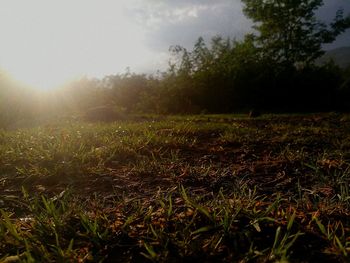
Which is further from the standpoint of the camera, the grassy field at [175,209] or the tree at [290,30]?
the tree at [290,30]

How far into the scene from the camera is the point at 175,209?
9.39ft

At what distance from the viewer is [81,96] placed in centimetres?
2495

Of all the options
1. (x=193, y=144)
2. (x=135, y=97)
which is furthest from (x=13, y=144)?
(x=135, y=97)

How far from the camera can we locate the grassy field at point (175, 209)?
2264mm

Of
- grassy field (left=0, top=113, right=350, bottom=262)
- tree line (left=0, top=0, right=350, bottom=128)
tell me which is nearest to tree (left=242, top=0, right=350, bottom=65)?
tree line (left=0, top=0, right=350, bottom=128)

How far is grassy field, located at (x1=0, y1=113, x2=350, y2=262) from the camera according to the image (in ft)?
7.43

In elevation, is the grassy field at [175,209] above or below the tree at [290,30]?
below

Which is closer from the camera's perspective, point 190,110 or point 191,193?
point 191,193

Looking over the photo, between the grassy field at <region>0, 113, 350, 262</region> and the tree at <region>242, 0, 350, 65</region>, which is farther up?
the tree at <region>242, 0, 350, 65</region>

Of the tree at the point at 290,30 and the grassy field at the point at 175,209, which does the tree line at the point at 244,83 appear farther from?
the grassy field at the point at 175,209

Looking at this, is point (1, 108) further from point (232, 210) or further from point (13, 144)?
point (232, 210)

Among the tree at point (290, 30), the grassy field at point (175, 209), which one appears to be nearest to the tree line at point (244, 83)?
the tree at point (290, 30)

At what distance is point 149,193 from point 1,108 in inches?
598

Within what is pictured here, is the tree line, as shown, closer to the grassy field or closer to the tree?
the tree
